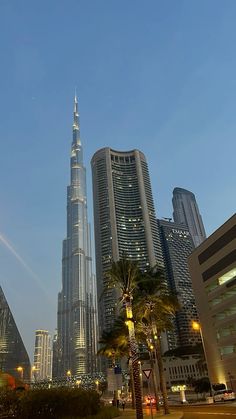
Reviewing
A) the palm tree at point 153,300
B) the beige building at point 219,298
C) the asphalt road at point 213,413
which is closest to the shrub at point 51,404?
the asphalt road at point 213,413

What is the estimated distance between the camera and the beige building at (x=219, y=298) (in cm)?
7231

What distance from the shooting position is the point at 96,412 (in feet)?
103

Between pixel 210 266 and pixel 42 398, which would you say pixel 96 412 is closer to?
pixel 42 398

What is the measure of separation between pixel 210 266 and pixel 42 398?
59.8 metres

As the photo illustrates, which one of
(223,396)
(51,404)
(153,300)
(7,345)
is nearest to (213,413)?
(153,300)

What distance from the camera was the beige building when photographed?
237 ft

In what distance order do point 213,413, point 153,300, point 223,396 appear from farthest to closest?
point 223,396 < point 153,300 < point 213,413

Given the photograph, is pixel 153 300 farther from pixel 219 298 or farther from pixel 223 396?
pixel 219 298

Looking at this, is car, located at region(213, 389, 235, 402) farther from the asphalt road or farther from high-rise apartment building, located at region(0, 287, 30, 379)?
high-rise apartment building, located at region(0, 287, 30, 379)

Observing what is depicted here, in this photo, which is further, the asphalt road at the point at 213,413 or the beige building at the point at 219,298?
the beige building at the point at 219,298

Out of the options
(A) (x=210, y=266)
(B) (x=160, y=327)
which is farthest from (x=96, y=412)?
(A) (x=210, y=266)

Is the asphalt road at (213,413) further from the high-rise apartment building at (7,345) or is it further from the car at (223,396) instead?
the high-rise apartment building at (7,345)

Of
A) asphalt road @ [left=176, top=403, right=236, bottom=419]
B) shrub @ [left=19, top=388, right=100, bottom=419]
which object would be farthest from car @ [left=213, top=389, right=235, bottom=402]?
shrub @ [left=19, top=388, right=100, bottom=419]

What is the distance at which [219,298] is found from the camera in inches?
3115
